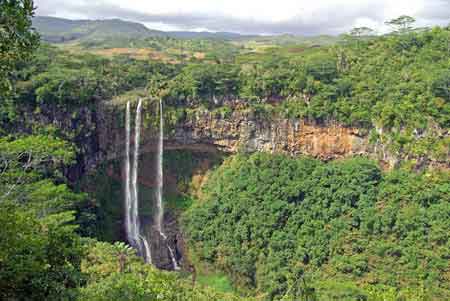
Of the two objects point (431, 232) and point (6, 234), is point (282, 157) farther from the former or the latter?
point (6, 234)

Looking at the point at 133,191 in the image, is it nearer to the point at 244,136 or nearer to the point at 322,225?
the point at 244,136

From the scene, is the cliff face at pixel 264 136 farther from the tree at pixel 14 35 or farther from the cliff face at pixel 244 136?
the tree at pixel 14 35

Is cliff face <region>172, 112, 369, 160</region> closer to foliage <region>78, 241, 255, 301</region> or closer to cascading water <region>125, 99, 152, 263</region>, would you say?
cascading water <region>125, 99, 152, 263</region>

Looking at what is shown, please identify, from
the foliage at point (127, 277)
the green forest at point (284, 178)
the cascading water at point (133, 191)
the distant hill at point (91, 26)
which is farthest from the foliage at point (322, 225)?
the distant hill at point (91, 26)

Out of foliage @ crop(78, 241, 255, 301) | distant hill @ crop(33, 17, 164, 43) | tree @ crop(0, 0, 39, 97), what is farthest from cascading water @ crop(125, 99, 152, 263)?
distant hill @ crop(33, 17, 164, 43)

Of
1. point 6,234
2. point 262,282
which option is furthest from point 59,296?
point 262,282

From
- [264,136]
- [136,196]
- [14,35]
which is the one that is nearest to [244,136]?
[264,136]
